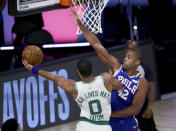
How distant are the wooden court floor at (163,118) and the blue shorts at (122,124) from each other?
2.94 metres

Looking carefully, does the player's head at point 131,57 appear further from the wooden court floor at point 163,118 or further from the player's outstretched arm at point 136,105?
the wooden court floor at point 163,118

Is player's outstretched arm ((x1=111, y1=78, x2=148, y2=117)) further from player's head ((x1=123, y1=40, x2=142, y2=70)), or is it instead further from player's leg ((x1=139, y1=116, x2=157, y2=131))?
player's leg ((x1=139, y1=116, x2=157, y2=131))

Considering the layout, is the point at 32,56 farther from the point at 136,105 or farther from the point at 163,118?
the point at 163,118

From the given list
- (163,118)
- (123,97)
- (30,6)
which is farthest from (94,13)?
(163,118)

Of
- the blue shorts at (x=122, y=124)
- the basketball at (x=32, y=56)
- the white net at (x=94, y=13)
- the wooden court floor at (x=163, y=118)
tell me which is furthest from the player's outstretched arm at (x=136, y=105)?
the wooden court floor at (x=163, y=118)

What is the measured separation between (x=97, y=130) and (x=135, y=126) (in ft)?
2.48

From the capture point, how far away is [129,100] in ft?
16.2

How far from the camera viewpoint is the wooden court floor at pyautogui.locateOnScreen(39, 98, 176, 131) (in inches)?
317

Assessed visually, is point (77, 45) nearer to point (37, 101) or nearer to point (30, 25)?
point (30, 25)

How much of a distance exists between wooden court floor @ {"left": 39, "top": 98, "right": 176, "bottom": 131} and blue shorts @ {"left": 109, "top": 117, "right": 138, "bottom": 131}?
2937mm

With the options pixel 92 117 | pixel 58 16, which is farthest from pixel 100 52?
pixel 58 16

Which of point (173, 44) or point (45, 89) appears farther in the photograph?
point (173, 44)

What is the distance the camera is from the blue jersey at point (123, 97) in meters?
4.90

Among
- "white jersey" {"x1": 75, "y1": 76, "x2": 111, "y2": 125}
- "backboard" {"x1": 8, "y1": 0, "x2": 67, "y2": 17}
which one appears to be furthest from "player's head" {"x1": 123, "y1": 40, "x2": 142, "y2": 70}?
"backboard" {"x1": 8, "y1": 0, "x2": 67, "y2": 17}
